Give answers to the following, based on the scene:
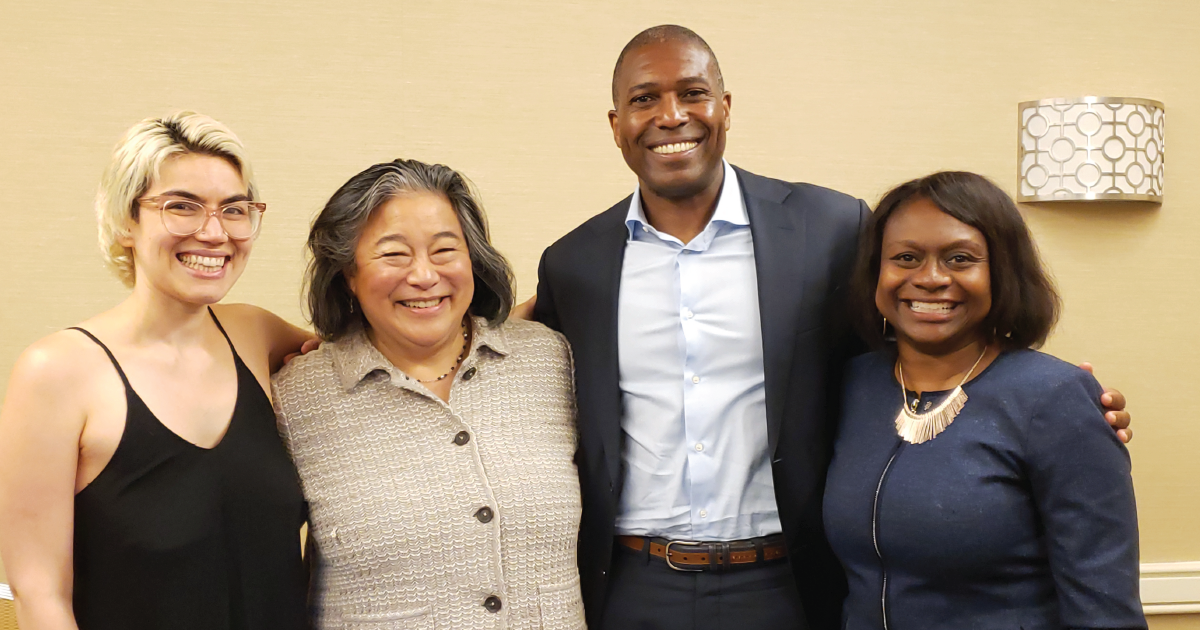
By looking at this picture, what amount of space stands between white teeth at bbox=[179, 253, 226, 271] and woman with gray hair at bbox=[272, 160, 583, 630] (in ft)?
0.98

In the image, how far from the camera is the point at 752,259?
2078 millimetres

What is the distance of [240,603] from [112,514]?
0.27 m

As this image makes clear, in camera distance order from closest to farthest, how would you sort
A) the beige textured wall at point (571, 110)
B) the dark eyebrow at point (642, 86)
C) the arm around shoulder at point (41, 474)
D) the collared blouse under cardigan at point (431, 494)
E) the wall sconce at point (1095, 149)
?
the arm around shoulder at point (41, 474) → the collared blouse under cardigan at point (431, 494) → the dark eyebrow at point (642, 86) → the beige textured wall at point (571, 110) → the wall sconce at point (1095, 149)

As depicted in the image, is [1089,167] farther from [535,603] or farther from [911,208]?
[535,603]

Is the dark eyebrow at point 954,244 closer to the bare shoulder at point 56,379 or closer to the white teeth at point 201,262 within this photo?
the white teeth at point 201,262

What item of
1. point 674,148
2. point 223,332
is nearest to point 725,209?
point 674,148

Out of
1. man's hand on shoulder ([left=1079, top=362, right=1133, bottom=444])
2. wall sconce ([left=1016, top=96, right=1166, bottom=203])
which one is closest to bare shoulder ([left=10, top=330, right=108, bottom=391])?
man's hand on shoulder ([left=1079, top=362, right=1133, bottom=444])

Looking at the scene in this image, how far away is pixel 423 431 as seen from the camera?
183 cm

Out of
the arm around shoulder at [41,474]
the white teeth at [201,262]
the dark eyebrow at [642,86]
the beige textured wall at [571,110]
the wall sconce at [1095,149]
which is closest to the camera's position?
the arm around shoulder at [41,474]

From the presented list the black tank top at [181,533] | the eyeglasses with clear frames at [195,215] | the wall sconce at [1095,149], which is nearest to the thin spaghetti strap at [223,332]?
the black tank top at [181,533]

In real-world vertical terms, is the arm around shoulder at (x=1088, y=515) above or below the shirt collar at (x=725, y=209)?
below

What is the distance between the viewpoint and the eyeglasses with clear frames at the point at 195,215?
1568 millimetres

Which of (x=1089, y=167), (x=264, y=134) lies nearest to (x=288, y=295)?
(x=264, y=134)

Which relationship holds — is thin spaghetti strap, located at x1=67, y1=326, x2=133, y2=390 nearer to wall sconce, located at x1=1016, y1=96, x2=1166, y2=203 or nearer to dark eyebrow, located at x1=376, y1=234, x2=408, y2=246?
dark eyebrow, located at x1=376, y1=234, x2=408, y2=246
